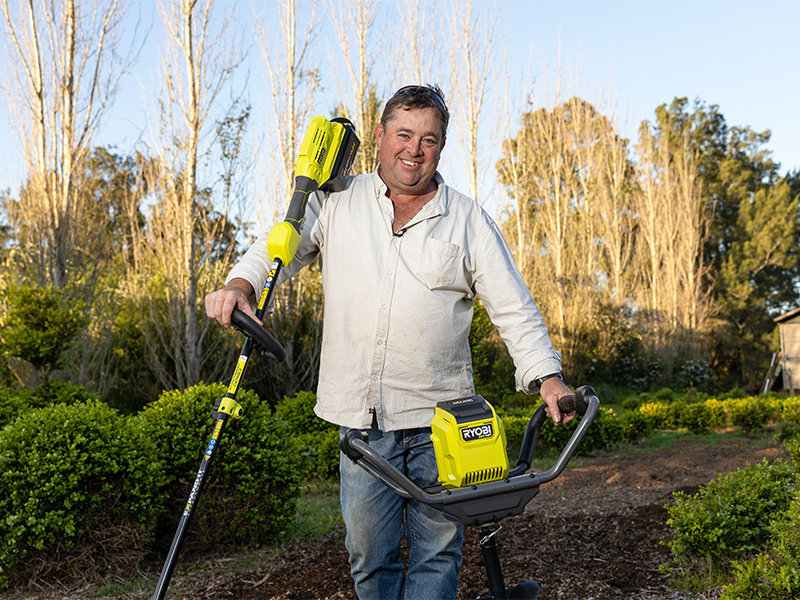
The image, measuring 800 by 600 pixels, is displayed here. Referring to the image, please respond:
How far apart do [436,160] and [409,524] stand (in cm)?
124

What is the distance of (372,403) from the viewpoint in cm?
215

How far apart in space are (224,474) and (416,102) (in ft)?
9.70

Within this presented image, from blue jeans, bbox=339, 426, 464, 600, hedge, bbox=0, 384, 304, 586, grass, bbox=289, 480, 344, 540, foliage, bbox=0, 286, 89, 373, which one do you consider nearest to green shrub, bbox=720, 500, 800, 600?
blue jeans, bbox=339, 426, 464, 600

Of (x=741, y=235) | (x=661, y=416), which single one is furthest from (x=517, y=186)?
(x=741, y=235)

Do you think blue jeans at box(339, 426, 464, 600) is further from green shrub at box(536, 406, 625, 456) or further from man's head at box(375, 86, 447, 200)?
green shrub at box(536, 406, 625, 456)

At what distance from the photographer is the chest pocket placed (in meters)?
2.14

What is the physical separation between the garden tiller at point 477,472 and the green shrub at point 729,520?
87.8 inches

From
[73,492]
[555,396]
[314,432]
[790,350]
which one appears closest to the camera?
[555,396]

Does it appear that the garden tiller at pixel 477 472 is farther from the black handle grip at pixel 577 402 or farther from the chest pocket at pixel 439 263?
the chest pocket at pixel 439 263

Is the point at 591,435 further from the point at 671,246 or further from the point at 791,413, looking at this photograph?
the point at 671,246

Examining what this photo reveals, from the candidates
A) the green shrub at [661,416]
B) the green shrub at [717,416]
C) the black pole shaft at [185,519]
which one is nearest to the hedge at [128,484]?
the black pole shaft at [185,519]

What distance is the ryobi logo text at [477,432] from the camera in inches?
64.4

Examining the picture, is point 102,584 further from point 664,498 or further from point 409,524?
point 664,498

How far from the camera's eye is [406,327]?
7.00 ft
